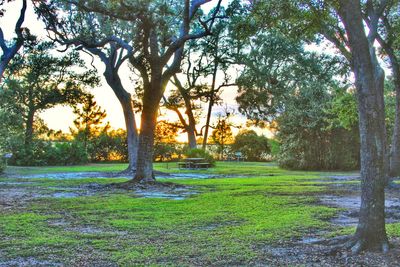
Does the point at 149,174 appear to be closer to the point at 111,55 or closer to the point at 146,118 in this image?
the point at 146,118

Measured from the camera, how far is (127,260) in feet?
18.4

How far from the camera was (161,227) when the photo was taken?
311 inches

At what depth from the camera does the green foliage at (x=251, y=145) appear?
40938mm

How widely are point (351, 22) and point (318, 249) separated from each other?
283cm

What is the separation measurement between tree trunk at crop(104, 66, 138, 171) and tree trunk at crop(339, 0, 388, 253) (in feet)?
58.4

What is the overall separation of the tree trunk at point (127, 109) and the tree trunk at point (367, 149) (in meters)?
17.8

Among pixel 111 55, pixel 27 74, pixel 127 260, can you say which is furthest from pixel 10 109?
pixel 127 260

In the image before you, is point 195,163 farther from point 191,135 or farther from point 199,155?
point 191,135

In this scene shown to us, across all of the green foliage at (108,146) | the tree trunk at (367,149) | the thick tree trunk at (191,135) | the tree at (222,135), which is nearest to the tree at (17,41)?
the tree trunk at (367,149)

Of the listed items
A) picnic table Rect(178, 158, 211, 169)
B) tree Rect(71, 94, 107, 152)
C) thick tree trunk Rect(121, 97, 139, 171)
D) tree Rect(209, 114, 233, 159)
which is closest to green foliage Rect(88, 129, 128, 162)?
tree Rect(71, 94, 107, 152)

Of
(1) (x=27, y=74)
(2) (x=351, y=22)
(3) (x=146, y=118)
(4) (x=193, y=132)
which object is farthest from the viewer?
(4) (x=193, y=132)

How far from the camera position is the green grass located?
19.5 ft

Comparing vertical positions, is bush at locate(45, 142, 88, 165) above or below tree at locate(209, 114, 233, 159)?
below

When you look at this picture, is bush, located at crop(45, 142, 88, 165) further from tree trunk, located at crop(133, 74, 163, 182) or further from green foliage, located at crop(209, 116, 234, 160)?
tree trunk, located at crop(133, 74, 163, 182)
